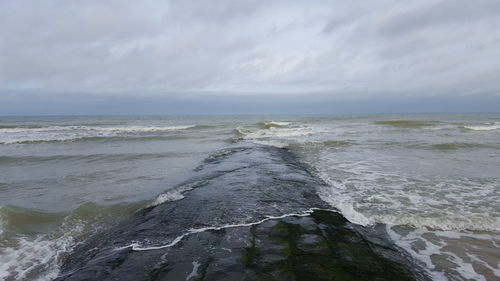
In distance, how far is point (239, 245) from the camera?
3.95 meters

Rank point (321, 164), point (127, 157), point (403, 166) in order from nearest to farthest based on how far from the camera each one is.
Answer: point (403, 166) < point (321, 164) < point (127, 157)

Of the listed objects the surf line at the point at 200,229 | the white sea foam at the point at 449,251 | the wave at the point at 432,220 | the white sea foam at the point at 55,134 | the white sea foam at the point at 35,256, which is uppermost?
the white sea foam at the point at 55,134

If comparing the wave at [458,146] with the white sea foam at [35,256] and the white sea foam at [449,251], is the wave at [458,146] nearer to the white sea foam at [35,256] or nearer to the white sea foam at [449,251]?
the white sea foam at [449,251]

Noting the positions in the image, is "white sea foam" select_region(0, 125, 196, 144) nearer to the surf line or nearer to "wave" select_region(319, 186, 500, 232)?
the surf line

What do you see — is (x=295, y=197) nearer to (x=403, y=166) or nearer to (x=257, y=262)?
(x=257, y=262)

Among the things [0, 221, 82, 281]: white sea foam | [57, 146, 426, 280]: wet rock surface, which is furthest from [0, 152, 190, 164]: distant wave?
[0, 221, 82, 281]: white sea foam

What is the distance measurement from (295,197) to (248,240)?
2.47 m

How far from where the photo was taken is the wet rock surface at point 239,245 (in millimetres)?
3295

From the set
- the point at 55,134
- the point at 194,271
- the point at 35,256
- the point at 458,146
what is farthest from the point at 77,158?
the point at 458,146

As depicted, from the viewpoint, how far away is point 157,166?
1165 centimetres

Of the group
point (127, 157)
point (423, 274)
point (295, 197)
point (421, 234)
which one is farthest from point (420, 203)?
point (127, 157)

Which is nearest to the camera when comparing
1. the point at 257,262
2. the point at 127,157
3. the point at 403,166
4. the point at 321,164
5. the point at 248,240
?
the point at 257,262

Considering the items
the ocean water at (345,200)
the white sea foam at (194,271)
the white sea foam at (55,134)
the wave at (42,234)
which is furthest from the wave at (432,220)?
the white sea foam at (55,134)

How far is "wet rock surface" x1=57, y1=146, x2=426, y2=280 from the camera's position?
329 centimetres
